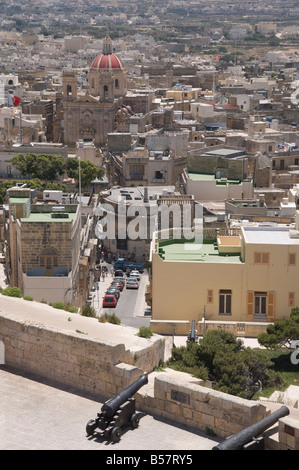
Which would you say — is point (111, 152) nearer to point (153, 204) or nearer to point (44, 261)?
point (153, 204)

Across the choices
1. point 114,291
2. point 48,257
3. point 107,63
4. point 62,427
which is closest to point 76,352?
point 62,427

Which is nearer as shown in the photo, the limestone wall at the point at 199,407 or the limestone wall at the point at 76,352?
the limestone wall at the point at 199,407

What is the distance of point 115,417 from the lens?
8930 mm

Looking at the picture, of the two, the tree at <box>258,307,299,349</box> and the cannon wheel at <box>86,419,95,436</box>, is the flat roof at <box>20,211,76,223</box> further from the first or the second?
the cannon wheel at <box>86,419,95,436</box>

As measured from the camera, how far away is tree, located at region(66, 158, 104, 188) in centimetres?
4050

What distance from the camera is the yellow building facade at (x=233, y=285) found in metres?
18.8

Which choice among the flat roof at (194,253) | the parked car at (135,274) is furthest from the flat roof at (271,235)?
the parked car at (135,274)

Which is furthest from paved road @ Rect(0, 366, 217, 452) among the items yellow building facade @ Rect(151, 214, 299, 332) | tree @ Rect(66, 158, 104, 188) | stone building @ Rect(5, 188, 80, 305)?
tree @ Rect(66, 158, 104, 188)

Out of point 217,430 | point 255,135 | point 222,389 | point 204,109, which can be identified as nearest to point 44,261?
point 222,389

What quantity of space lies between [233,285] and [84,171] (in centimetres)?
2244

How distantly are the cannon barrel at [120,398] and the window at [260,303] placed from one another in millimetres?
9640

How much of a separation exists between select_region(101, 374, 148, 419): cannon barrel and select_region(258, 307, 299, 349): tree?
7.86 meters

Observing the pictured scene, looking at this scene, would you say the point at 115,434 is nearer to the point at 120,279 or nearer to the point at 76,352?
the point at 76,352

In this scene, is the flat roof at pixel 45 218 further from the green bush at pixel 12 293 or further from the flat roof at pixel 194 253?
the green bush at pixel 12 293
